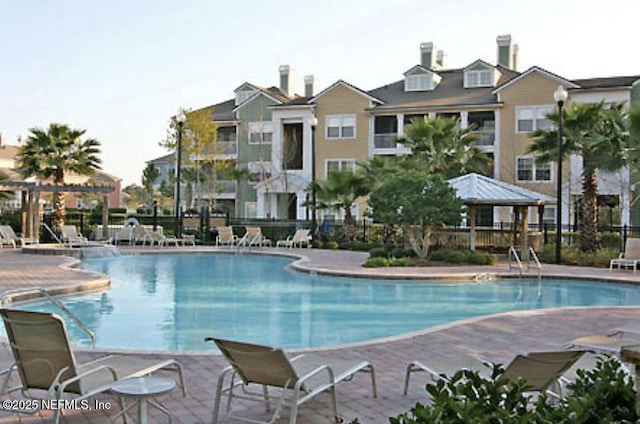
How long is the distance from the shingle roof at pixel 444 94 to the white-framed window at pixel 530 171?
12.0ft

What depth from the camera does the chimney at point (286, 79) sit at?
1799 inches

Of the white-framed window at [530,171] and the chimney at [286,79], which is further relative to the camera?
the chimney at [286,79]

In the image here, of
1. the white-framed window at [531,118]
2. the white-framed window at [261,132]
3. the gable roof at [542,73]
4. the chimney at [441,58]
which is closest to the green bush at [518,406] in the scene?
the gable roof at [542,73]

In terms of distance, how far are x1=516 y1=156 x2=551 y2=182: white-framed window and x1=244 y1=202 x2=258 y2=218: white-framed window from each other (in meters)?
16.7

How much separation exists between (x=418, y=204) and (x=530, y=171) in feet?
56.4

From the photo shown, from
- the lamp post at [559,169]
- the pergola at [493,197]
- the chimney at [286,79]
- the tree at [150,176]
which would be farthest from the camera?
the tree at [150,176]

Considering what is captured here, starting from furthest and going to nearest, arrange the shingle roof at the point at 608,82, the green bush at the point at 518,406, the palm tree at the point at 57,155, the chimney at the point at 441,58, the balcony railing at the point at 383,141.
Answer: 1. the chimney at the point at 441,58
2. the balcony railing at the point at 383,141
3. the shingle roof at the point at 608,82
4. the palm tree at the point at 57,155
5. the green bush at the point at 518,406

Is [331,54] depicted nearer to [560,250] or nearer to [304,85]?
[560,250]

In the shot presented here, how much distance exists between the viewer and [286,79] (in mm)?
45875

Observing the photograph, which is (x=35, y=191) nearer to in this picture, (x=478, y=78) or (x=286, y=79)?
(x=286, y=79)

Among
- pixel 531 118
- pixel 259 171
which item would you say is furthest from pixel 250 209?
pixel 531 118

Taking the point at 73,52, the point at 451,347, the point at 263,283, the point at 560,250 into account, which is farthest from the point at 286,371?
the point at 73,52

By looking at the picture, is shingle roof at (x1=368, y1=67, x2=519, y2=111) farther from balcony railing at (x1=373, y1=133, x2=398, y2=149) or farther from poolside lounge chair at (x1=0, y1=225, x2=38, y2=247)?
poolside lounge chair at (x1=0, y1=225, x2=38, y2=247)

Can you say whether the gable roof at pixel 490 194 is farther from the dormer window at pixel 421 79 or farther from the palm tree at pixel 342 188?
the dormer window at pixel 421 79
